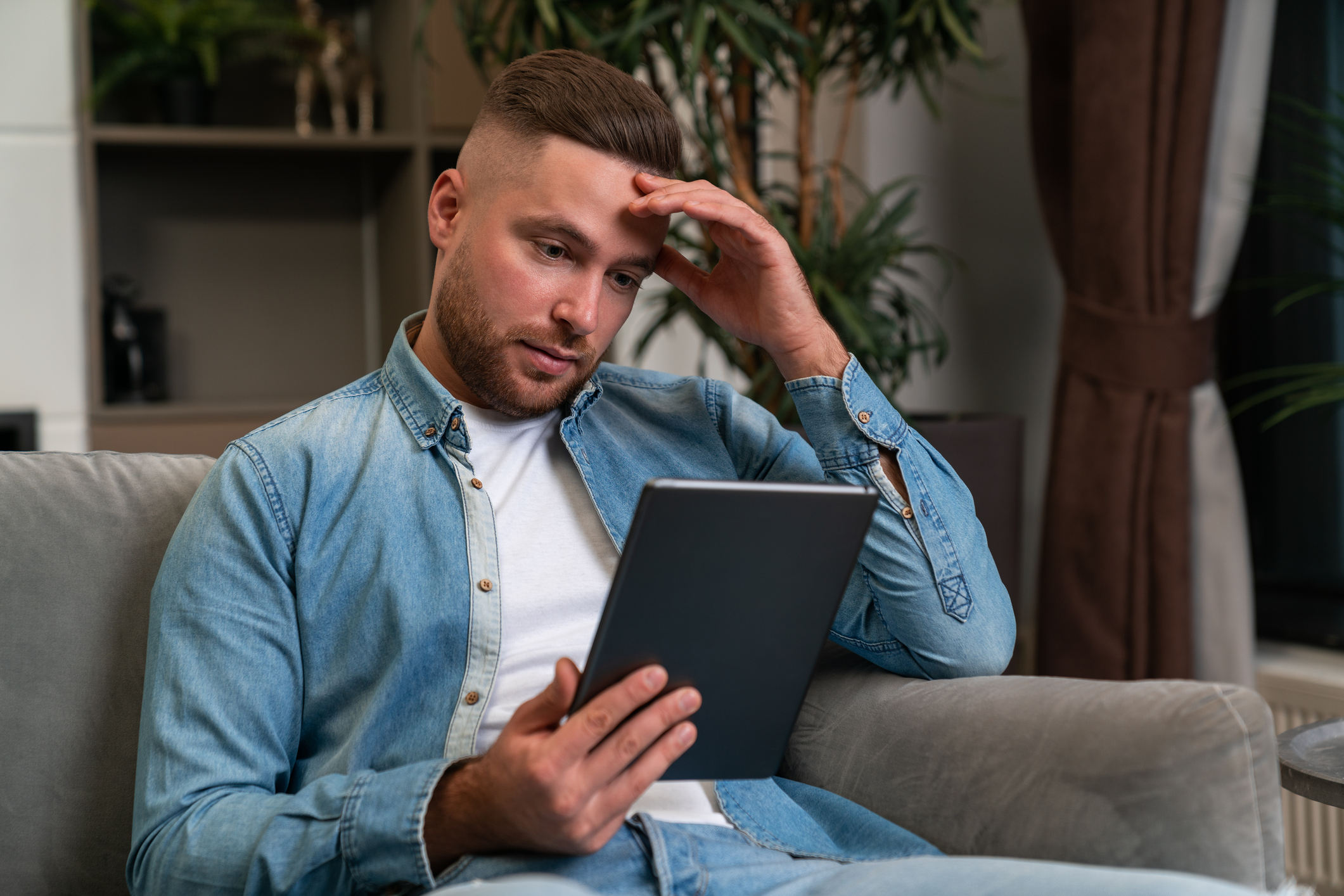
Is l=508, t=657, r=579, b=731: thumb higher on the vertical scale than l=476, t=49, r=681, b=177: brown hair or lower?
lower

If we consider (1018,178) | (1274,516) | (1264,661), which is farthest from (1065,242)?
(1264,661)

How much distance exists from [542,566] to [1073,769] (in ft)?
1.59

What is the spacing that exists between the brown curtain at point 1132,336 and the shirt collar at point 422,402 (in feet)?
4.10

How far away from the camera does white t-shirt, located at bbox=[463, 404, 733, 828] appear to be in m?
1.01

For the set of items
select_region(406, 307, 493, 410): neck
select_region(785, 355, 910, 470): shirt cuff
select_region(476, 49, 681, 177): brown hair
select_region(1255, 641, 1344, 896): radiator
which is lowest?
select_region(1255, 641, 1344, 896): radiator

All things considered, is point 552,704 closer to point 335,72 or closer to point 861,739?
point 861,739

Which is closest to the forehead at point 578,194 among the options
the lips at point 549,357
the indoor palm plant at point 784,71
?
the lips at point 549,357

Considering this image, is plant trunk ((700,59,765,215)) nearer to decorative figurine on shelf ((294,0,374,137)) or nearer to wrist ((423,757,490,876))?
decorative figurine on shelf ((294,0,374,137))

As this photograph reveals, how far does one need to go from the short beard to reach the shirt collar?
32 mm

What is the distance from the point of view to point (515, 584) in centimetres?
105

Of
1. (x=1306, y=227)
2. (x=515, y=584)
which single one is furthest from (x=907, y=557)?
(x=1306, y=227)

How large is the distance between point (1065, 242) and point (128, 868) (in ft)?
6.17

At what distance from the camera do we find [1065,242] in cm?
220

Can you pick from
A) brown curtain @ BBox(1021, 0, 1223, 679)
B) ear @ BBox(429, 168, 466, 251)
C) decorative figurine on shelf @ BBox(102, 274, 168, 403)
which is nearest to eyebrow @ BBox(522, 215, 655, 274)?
ear @ BBox(429, 168, 466, 251)
